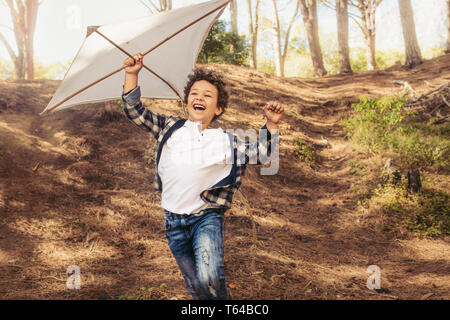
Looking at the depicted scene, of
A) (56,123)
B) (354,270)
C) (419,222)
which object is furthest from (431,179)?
(56,123)

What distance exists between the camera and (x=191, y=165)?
7.76ft

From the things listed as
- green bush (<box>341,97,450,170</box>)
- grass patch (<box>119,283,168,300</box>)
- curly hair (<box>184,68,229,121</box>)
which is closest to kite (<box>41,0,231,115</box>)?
curly hair (<box>184,68,229,121</box>)

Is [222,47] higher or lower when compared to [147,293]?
higher

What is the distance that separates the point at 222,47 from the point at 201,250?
10199 mm

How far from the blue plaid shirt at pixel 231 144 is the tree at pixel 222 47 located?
8.67m

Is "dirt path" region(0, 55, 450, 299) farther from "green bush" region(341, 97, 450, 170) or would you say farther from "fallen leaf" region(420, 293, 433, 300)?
"green bush" region(341, 97, 450, 170)

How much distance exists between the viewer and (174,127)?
2545 mm

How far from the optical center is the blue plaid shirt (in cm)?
231

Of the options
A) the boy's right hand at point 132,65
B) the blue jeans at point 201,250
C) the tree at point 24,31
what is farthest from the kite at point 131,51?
the tree at point 24,31

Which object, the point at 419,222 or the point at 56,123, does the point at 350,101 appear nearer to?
the point at 419,222

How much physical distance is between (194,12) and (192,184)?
5.27 feet

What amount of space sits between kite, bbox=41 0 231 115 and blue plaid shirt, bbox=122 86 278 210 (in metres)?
0.41

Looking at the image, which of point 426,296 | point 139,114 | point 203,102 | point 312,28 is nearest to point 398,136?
point 426,296

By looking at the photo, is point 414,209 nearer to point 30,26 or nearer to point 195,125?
point 195,125
